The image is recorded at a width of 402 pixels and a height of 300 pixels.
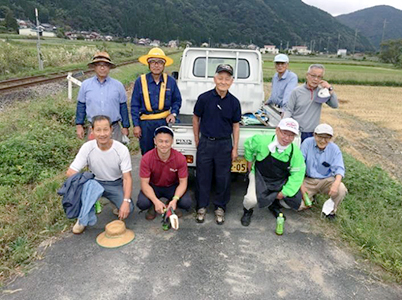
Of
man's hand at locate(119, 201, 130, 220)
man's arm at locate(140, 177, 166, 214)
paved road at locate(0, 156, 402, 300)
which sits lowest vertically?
paved road at locate(0, 156, 402, 300)

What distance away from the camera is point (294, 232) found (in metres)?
3.70

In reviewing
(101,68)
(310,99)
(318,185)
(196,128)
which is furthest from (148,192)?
(310,99)

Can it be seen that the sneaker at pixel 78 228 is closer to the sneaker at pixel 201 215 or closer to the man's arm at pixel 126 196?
the man's arm at pixel 126 196

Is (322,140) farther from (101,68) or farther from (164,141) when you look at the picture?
(101,68)

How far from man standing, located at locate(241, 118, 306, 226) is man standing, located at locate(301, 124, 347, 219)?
0.38 metres

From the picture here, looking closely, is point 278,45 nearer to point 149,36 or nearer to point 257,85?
point 149,36

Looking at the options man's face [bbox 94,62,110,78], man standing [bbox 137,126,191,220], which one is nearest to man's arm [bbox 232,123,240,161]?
man standing [bbox 137,126,191,220]

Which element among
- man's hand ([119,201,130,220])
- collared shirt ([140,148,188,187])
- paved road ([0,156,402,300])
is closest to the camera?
paved road ([0,156,402,300])

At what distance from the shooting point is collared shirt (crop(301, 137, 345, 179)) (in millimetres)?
4012

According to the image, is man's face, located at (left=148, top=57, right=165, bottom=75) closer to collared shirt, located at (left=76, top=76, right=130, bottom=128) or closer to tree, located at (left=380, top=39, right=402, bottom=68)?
collared shirt, located at (left=76, top=76, right=130, bottom=128)

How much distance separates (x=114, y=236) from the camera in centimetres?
339

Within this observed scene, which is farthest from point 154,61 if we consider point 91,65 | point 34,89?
point 34,89

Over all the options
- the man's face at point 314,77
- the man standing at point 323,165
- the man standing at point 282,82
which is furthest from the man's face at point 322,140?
the man standing at point 282,82

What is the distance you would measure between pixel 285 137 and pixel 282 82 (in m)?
2.34
